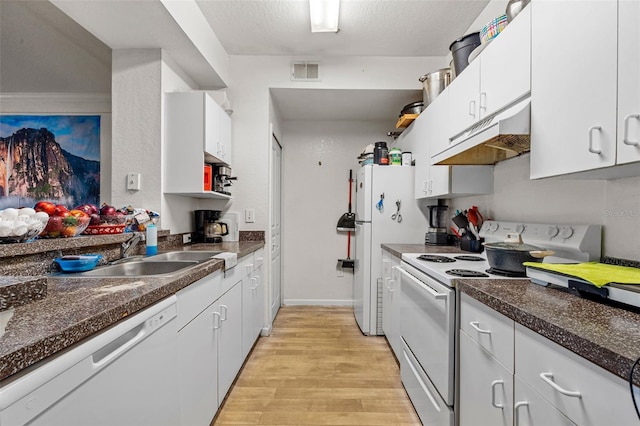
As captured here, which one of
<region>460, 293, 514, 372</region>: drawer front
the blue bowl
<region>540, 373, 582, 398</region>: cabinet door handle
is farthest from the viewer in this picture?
the blue bowl

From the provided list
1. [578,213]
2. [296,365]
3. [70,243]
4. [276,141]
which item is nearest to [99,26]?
[70,243]

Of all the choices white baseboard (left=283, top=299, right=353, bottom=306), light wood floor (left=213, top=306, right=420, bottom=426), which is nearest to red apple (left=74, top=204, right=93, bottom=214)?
light wood floor (left=213, top=306, right=420, bottom=426)

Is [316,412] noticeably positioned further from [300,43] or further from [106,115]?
[106,115]

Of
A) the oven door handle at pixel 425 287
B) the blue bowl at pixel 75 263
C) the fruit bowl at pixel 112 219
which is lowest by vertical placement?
the oven door handle at pixel 425 287

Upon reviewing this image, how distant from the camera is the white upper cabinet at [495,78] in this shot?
1329 mm

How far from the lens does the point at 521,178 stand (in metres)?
1.80

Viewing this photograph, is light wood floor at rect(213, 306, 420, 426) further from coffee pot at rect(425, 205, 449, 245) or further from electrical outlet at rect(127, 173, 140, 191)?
electrical outlet at rect(127, 173, 140, 191)

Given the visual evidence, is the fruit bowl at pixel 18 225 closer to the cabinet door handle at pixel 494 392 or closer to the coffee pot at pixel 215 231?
the coffee pot at pixel 215 231

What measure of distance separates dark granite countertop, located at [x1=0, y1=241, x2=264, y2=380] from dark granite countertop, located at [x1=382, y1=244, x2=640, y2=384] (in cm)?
106

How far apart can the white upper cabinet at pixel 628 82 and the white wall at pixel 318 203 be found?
2.95 m

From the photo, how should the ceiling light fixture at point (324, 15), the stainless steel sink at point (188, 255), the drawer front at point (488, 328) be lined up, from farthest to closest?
the ceiling light fixture at point (324, 15), the stainless steel sink at point (188, 255), the drawer front at point (488, 328)

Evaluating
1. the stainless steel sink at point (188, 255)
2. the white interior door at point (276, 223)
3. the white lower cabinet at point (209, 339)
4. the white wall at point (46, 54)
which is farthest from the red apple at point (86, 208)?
the white interior door at point (276, 223)

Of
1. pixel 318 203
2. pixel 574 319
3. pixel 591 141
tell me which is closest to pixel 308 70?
pixel 318 203

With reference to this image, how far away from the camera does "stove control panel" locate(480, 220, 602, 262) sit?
4.16ft
